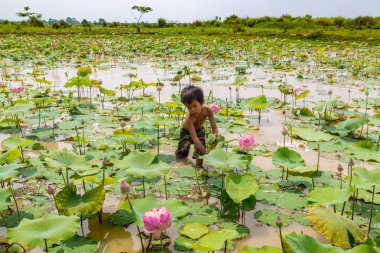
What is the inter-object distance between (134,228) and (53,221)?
53cm

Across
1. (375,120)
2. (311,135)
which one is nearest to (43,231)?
(311,135)

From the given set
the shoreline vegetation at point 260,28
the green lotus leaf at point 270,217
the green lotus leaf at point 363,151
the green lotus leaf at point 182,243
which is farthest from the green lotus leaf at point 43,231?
the shoreline vegetation at point 260,28

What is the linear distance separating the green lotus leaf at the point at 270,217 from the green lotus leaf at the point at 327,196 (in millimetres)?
210

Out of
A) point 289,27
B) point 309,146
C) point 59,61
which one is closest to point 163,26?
point 289,27

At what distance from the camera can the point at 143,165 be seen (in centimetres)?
239

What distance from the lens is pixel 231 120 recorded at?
4469 mm

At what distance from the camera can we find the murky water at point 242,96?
2.10 meters

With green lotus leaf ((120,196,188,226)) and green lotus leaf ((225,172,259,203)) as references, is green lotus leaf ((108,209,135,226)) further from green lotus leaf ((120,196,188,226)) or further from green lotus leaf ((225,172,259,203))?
green lotus leaf ((225,172,259,203))

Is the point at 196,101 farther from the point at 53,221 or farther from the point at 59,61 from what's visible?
the point at 59,61

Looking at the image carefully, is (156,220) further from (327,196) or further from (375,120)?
(375,120)

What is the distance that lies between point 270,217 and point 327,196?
14.8 inches

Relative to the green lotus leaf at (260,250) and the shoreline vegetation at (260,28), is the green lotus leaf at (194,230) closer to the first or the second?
the green lotus leaf at (260,250)

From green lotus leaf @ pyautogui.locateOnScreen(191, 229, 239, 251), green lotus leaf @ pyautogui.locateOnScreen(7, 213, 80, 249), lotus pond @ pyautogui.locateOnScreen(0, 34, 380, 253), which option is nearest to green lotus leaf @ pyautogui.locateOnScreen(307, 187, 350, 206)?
lotus pond @ pyautogui.locateOnScreen(0, 34, 380, 253)

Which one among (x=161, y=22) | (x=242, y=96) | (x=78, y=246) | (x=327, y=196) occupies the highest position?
(x=161, y=22)
